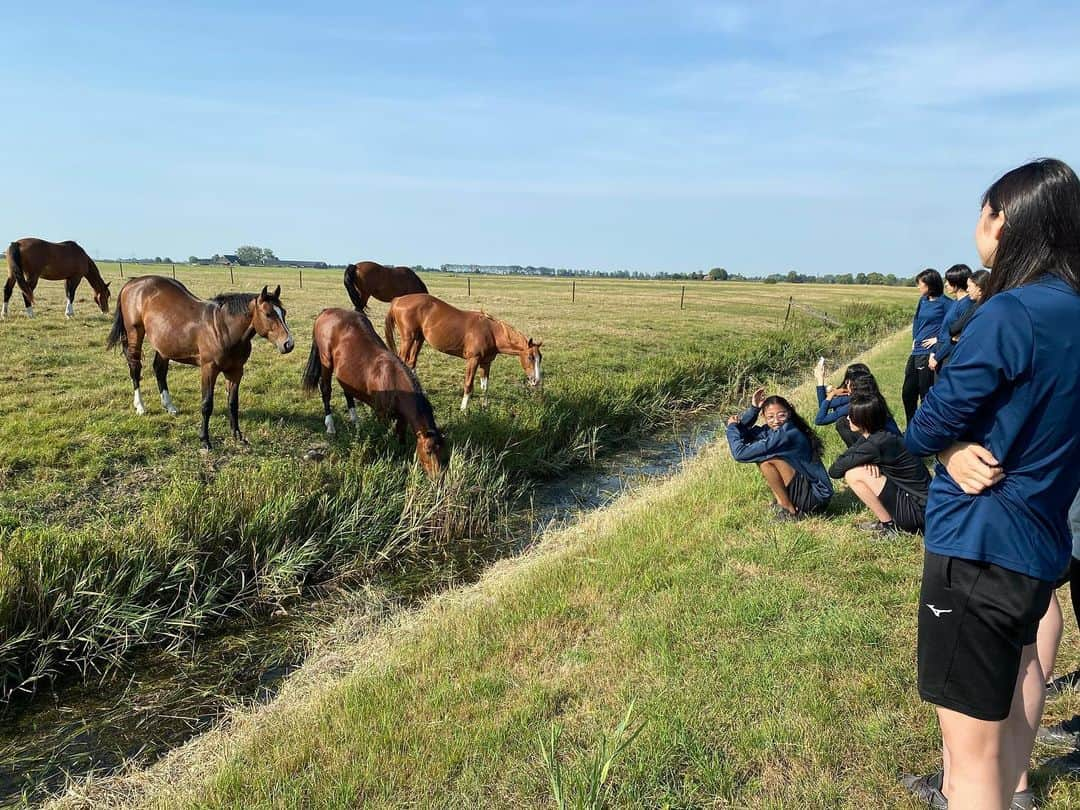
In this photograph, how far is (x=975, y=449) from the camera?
171 centimetres

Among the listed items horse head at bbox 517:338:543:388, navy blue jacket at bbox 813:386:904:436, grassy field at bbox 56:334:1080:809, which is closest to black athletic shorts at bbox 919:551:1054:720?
grassy field at bbox 56:334:1080:809

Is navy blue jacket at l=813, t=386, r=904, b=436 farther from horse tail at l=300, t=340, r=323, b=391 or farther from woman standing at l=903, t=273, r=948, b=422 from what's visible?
horse tail at l=300, t=340, r=323, b=391

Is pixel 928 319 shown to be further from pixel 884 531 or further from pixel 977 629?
pixel 977 629

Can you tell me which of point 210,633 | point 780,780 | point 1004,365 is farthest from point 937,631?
point 210,633

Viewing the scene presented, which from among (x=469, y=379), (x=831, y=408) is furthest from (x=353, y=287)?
(x=831, y=408)

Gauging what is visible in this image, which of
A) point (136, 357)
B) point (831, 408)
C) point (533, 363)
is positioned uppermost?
point (136, 357)

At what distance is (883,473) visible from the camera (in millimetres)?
4961

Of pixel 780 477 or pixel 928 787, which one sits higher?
pixel 780 477

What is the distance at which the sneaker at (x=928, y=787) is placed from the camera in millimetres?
2348

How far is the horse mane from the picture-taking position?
727 centimetres

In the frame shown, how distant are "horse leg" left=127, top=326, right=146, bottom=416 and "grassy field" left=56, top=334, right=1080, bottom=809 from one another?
5.21m

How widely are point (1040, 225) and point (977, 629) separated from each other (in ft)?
3.64

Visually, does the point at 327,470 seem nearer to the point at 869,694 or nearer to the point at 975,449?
the point at 869,694

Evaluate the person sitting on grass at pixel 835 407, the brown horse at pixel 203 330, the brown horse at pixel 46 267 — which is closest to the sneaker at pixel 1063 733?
the person sitting on grass at pixel 835 407
